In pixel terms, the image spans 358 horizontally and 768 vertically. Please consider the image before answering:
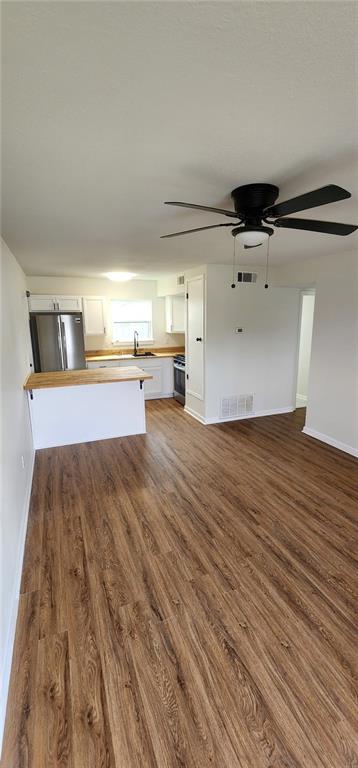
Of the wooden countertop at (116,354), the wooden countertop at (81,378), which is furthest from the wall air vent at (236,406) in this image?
the wooden countertop at (116,354)

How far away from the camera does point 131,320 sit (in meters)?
6.77

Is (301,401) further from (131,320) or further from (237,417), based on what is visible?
(131,320)

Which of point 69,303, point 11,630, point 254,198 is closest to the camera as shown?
point 11,630

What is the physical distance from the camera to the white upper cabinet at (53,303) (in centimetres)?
553

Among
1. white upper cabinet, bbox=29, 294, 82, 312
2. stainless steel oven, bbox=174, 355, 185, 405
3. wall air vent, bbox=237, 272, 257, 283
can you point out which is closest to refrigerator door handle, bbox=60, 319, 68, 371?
white upper cabinet, bbox=29, 294, 82, 312

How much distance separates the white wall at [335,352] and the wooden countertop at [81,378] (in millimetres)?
2328

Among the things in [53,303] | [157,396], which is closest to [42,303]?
[53,303]

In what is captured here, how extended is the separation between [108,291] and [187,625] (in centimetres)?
578

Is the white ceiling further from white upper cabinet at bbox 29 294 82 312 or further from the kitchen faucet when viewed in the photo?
the kitchen faucet

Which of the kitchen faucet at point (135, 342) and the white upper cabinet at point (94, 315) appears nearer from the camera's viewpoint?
the white upper cabinet at point (94, 315)

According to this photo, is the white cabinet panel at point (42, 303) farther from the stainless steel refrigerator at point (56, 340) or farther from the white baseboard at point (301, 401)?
the white baseboard at point (301, 401)

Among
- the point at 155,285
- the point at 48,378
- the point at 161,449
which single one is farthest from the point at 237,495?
the point at 155,285

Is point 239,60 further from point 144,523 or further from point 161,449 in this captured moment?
point 161,449

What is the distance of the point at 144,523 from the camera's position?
259 cm
